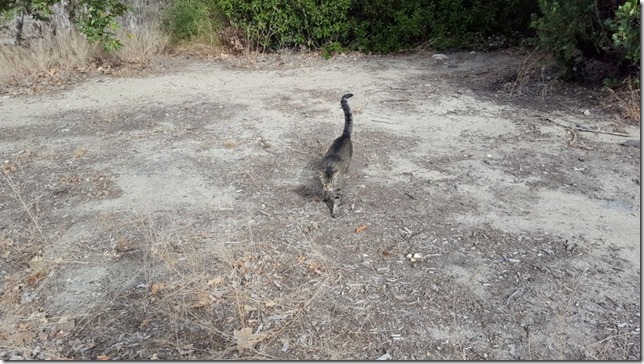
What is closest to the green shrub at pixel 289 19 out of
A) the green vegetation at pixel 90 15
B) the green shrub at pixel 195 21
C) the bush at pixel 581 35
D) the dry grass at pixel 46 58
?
the green shrub at pixel 195 21

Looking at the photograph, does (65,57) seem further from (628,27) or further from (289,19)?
(628,27)

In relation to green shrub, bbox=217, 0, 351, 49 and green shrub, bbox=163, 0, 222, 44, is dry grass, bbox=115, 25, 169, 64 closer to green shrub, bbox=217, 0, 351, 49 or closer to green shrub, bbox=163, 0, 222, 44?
green shrub, bbox=163, 0, 222, 44

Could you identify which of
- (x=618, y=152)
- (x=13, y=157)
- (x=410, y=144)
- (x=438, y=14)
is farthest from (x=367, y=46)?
(x=13, y=157)

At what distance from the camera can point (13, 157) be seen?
541cm

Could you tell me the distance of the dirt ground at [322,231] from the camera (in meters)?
3.00

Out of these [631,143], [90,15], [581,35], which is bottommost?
[631,143]

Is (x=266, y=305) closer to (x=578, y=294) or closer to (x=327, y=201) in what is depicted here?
(x=327, y=201)

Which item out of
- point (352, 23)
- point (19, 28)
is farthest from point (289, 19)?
point (19, 28)

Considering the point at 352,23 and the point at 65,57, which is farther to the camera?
the point at 352,23

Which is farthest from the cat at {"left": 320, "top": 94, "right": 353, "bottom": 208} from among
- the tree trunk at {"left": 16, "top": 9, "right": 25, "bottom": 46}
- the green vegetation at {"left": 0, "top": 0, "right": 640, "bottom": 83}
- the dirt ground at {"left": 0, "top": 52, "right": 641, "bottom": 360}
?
the tree trunk at {"left": 16, "top": 9, "right": 25, "bottom": 46}

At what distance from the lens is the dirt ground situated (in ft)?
9.85

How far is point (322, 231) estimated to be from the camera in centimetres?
390

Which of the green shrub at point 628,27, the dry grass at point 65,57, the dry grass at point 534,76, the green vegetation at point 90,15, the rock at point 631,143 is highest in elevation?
the green shrub at point 628,27

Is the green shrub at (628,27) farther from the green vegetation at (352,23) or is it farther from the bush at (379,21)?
the bush at (379,21)
